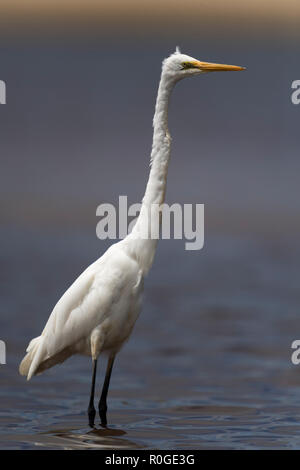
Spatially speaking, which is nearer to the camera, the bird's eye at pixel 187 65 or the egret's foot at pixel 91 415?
the bird's eye at pixel 187 65

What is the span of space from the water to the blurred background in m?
0.03

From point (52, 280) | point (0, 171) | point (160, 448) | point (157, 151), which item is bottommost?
point (160, 448)

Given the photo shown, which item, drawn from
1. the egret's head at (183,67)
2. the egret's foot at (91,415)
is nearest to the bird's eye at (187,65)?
the egret's head at (183,67)

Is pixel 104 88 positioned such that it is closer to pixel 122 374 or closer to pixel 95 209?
pixel 95 209

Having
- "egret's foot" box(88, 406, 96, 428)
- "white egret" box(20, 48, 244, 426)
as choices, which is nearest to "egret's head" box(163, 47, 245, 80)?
"white egret" box(20, 48, 244, 426)

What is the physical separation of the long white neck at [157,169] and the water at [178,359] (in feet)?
3.51

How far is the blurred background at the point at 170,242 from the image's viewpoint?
6.93 meters

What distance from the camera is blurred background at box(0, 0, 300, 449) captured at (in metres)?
6.93

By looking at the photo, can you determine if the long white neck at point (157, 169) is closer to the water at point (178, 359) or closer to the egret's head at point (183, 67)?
the egret's head at point (183, 67)

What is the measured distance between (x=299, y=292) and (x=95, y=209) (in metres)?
7.34

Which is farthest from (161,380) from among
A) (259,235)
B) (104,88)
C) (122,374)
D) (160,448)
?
(104,88)

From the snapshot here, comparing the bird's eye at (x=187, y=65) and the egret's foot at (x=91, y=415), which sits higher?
the bird's eye at (x=187, y=65)

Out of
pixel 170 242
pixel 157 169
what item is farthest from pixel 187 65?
pixel 170 242

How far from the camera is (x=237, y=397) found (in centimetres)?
771
